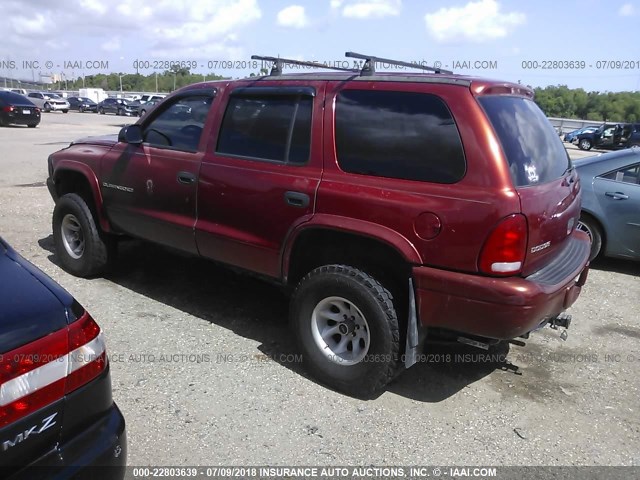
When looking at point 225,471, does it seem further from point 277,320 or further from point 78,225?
point 78,225

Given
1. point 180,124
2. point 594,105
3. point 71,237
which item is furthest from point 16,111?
Answer: point 594,105

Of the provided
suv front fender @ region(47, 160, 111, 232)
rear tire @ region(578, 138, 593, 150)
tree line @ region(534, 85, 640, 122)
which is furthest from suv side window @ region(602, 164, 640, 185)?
tree line @ region(534, 85, 640, 122)

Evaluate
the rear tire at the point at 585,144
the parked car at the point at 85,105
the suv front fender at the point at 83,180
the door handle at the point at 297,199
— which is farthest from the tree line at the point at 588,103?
the door handle at the point at 297,199

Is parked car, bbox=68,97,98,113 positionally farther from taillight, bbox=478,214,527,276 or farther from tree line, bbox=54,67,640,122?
taillight, bbox=478,214,527,276

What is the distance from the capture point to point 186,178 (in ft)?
13.9

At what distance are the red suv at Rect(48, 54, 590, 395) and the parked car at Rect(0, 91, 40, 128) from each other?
871 inches

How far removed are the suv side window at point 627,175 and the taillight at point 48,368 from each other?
603 centimetres

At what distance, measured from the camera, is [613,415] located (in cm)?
343

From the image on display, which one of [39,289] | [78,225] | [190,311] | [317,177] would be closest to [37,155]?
[78,225]

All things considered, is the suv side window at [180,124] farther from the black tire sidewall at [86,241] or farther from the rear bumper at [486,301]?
the rear bumper at [486,301]

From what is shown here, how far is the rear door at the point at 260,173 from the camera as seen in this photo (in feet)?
11.9

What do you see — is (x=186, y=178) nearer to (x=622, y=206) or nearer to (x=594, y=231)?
(x=594, y=231)

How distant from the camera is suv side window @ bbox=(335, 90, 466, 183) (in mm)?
3109

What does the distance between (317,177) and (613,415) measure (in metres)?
2.38
